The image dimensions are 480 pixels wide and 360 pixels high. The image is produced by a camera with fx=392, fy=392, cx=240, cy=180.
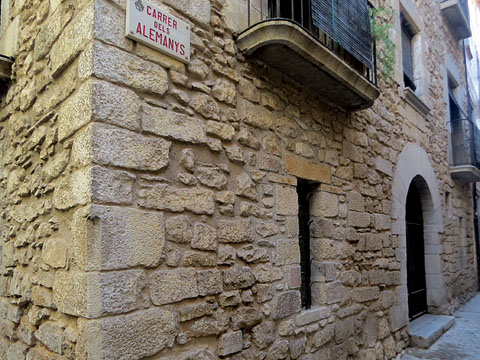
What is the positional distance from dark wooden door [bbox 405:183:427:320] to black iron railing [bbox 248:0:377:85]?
2647mm

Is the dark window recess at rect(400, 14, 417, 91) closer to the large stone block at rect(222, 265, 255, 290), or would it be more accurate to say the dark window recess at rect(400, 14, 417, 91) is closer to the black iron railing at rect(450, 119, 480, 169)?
the black iron railing at rect(450, 119, 480, 169)

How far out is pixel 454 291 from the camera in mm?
6578

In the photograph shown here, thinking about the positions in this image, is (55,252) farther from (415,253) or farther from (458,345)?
(415,253)

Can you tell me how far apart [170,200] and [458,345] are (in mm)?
4280

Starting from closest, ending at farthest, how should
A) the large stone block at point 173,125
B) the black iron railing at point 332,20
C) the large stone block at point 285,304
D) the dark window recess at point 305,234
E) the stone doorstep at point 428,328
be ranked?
the large stone block at point 173,125 → the large stone block at point 285,304 → the black iron railing at point 332,20 → the dark window recess at point 305,234 → the stone doorstep at point 428,328

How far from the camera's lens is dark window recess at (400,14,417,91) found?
18.8 ft

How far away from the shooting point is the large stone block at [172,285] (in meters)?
2.01

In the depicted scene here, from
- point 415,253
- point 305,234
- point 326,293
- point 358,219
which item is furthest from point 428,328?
point 305,234

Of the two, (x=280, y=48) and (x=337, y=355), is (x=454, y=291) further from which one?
(x=280, y=48)

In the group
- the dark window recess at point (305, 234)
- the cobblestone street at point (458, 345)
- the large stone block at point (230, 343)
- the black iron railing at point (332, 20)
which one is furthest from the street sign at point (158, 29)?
the cobblestone street at point (458, 345)

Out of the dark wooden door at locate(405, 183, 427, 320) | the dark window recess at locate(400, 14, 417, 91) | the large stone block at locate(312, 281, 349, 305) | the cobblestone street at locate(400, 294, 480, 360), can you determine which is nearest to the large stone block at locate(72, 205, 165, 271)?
the large stone block at locate(312, 281, 349, 305)

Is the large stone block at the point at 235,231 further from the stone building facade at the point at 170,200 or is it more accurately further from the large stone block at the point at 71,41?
the large stone block at the point at 71,41

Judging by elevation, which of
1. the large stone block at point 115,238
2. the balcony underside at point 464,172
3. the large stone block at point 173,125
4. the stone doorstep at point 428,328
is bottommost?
the stone doorstep at point 428,328

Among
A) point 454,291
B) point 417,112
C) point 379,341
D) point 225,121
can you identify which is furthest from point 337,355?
point 454,291
